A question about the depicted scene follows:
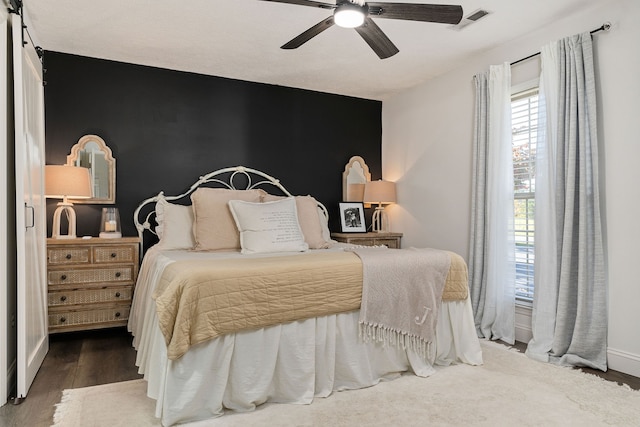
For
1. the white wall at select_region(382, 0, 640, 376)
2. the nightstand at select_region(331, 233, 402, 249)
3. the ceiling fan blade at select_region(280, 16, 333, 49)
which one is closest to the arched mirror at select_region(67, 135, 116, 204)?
the ceiling fan blade at select_region(280, 16, 333, 49)

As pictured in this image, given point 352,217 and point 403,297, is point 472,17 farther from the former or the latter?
point 352,217

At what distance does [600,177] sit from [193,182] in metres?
3.48

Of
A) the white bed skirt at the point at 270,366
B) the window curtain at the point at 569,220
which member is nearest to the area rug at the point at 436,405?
the white bed skirt at the point at 270,366

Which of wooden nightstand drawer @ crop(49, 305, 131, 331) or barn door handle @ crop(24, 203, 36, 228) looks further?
wooden nightstand drawer @ crop(49, 305, 131, 331)

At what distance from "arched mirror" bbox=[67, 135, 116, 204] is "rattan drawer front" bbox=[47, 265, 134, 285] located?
70 cm

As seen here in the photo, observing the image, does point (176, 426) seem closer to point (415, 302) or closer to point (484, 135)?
point (415, 302)

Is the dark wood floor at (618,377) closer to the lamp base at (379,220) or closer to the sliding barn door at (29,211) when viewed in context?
the lamp base at (379,220)

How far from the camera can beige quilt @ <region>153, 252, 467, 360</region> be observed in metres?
2.04

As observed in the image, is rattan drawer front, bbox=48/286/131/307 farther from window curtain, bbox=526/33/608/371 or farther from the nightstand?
window curtain, bbox=526/33/608/371

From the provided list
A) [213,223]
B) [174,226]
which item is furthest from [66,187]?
[213,223]

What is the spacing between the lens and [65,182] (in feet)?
11.2

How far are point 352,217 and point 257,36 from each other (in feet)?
7.58

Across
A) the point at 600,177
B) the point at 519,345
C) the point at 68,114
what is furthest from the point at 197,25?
the point at 519,345

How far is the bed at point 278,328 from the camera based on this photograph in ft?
6.78
